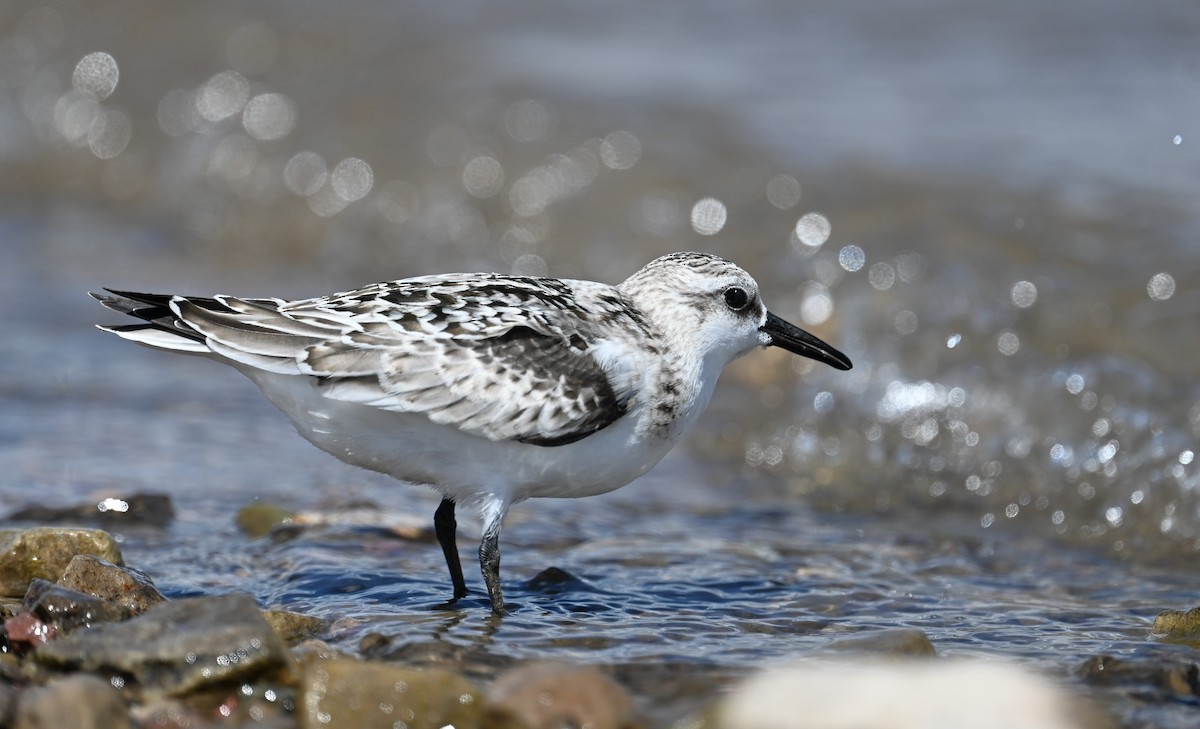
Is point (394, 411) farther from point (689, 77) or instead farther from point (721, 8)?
point (721, 8)

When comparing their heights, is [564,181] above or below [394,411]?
above

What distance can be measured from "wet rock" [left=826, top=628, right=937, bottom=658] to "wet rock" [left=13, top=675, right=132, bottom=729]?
2437 mm

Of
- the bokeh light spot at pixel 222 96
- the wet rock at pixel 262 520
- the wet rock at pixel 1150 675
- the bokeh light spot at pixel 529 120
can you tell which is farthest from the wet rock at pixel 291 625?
the bokeh light spot at pixel 222 96

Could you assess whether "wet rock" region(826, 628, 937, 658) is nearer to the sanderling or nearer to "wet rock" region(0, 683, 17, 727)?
the sanderling

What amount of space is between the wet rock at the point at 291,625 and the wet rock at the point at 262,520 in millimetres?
1411

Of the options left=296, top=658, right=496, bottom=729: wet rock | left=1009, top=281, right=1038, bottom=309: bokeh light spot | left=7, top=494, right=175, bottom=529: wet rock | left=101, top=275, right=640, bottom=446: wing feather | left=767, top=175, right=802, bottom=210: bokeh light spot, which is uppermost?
left=767, top=175, right=802, bottom=210: bokeh light spot

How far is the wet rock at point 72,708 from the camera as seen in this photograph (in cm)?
407

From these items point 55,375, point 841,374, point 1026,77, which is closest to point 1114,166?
point 1026,77

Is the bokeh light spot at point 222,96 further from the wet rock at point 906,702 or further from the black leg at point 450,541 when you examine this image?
the wet rock at point 906,702

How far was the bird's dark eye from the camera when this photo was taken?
595 centimetres

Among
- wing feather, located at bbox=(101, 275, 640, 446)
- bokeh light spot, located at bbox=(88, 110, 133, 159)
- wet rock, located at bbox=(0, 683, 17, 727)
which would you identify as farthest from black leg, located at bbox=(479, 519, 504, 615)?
bokeh light spot, located at bbox=(88, 110, 133, 159)

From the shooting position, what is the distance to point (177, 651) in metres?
4.42

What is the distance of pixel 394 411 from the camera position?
17.2 feet

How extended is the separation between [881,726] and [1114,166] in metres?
8.28
